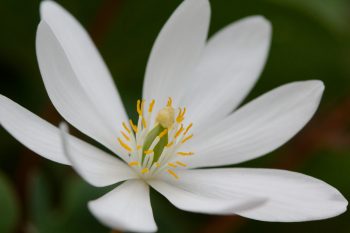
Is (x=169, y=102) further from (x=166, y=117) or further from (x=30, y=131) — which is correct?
(x=30, y=131)

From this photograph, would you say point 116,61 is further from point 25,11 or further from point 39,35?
point 39,35

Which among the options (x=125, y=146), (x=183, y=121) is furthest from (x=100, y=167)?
(x=183, y=121)

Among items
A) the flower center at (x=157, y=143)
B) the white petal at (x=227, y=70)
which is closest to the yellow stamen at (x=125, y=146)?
the flower center at (x=157, y=143)

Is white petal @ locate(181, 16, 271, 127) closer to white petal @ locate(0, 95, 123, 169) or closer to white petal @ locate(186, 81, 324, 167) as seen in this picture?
white petal @ locate(186, 81, 324, 167)

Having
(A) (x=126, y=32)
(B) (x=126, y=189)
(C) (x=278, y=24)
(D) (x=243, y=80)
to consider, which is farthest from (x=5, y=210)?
(C) (x=278, y=24)

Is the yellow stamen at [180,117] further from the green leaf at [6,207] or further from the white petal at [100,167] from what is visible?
the green leaf at [6,207]

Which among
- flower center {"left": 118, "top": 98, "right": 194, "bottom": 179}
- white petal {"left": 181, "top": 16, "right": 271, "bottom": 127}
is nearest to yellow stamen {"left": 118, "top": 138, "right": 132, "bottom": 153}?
flower center {"left": 118, "top": 98, "right": 194, "bottom": 179}
